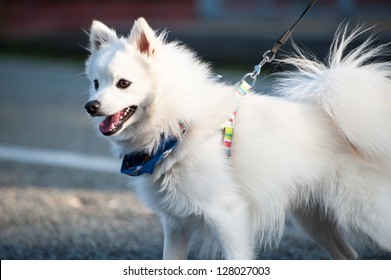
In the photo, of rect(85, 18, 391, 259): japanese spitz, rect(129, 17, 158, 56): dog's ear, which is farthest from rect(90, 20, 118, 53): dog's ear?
rect(129, 17, 158, 56): dog's ear

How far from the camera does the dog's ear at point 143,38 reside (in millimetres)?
2895

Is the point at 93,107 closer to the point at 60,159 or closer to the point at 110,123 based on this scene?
the point at 110,123

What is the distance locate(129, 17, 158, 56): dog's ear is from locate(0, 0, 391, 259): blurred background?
0.92 m

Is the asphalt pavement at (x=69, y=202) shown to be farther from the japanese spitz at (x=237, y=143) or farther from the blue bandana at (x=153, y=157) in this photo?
the blue bandana at (x=153, y=157)

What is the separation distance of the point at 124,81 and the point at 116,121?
189mm

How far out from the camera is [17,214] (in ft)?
14.5

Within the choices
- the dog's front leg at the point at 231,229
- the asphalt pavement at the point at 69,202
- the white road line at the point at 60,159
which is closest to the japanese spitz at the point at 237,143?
the dog's front leg at the point at 231,229

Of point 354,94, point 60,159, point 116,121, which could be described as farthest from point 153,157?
point 60,159

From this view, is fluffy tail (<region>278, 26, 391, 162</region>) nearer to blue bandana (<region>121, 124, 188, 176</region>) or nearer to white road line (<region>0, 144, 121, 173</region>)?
blue bandana (<region>121, 124, 188, 176</region>)

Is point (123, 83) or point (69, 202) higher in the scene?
point (123, 83)

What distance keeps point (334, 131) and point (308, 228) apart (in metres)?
0.63

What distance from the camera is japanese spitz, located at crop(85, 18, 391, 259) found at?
113 inches

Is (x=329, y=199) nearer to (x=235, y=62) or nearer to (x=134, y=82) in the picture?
(x=134, y=82)

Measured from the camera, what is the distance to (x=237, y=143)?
299 cm
